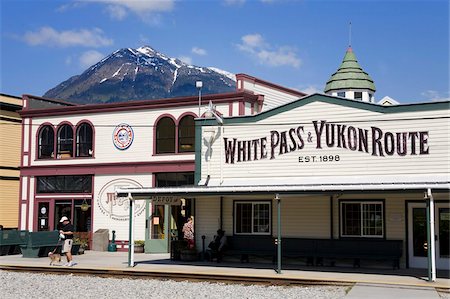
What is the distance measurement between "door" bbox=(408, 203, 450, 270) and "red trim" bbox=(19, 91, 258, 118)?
9243 millimetres

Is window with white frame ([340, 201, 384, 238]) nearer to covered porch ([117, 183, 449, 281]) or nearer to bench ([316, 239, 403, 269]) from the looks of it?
covered porch ([117, 183, 449, 281])

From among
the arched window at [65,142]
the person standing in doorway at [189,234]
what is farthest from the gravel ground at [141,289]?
the arched window at [65,142]

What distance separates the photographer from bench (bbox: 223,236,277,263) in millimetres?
22859

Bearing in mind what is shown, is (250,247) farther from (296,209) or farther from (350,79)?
(350,79)

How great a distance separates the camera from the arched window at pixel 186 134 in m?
28.8

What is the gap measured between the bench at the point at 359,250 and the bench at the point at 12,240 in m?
12.9

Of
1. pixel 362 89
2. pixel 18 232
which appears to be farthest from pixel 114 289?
pixel 362 89

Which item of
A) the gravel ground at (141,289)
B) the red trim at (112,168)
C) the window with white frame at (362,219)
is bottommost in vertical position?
the gravel ground at (141,289)

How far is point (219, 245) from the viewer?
76.6 feet

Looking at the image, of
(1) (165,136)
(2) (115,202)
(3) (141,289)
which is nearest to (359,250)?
(3) (141,289)

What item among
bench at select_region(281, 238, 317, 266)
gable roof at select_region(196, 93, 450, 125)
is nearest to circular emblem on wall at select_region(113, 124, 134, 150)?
gable roof at select_region(196, 93, 450, 125)

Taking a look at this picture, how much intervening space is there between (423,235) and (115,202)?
14052mm

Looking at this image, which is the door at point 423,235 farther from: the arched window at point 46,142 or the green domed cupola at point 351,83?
the green domed cupola at point 351,83

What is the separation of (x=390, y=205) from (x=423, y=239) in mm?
1400
